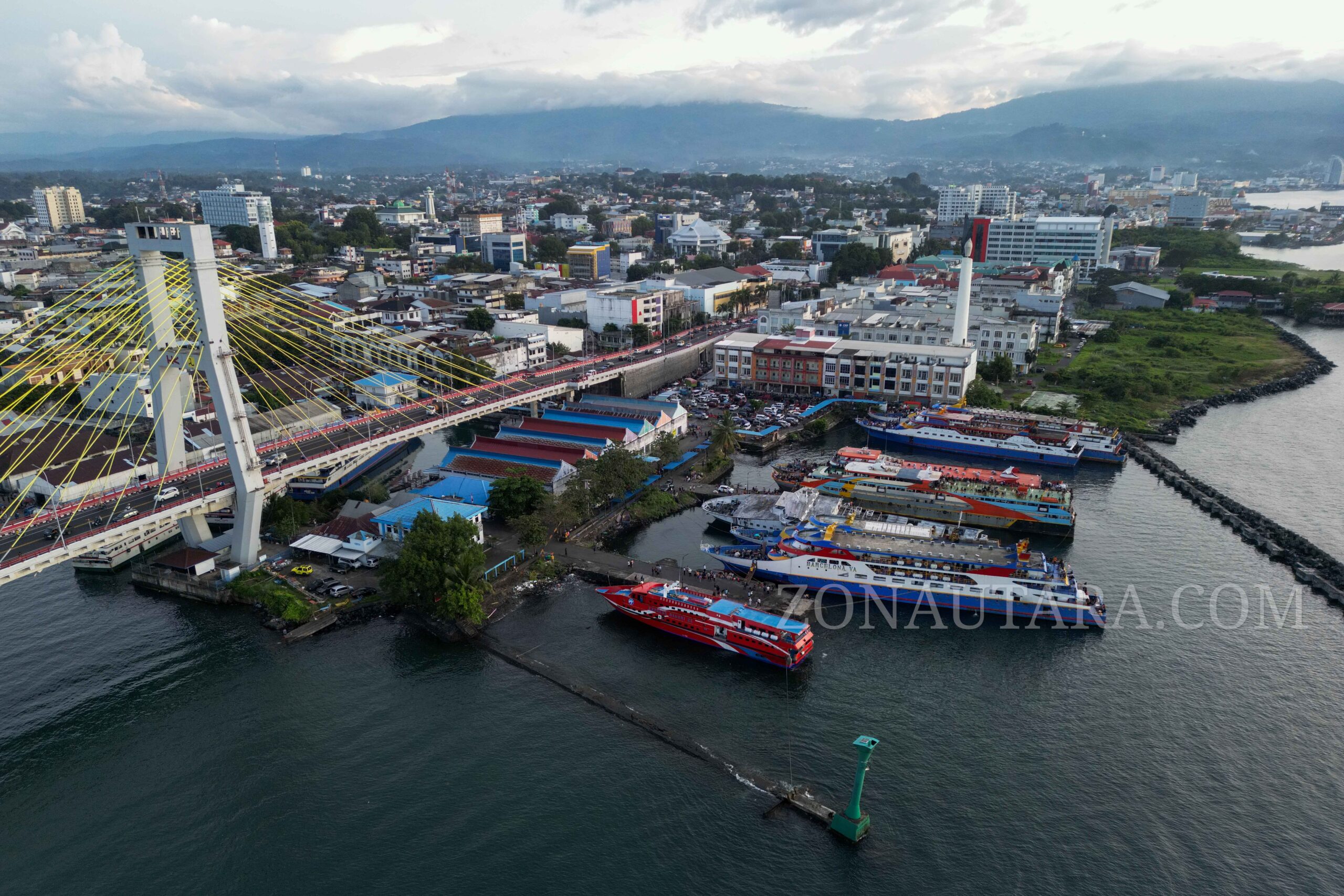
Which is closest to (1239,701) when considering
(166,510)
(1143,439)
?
(1143,439)

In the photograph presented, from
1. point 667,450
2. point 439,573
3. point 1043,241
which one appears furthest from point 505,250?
point 439,573

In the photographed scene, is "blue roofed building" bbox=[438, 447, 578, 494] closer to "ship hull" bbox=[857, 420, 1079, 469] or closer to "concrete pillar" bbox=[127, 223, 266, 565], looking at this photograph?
"concrete pillar" bbox=[127, 223, 266, 565]

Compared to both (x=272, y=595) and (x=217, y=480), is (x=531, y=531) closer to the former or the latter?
(x=272, y=595)

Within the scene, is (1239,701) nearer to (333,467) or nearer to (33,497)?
(333,467)

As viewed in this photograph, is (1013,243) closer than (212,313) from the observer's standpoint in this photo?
No

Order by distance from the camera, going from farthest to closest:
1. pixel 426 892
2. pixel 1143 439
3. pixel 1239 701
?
1. pixel 1143 439
2. pixel 1239 701
3. pixel 426 892

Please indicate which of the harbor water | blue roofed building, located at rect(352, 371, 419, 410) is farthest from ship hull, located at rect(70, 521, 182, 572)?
blue roofed building, located at rect(352, 371, 419, 410)
